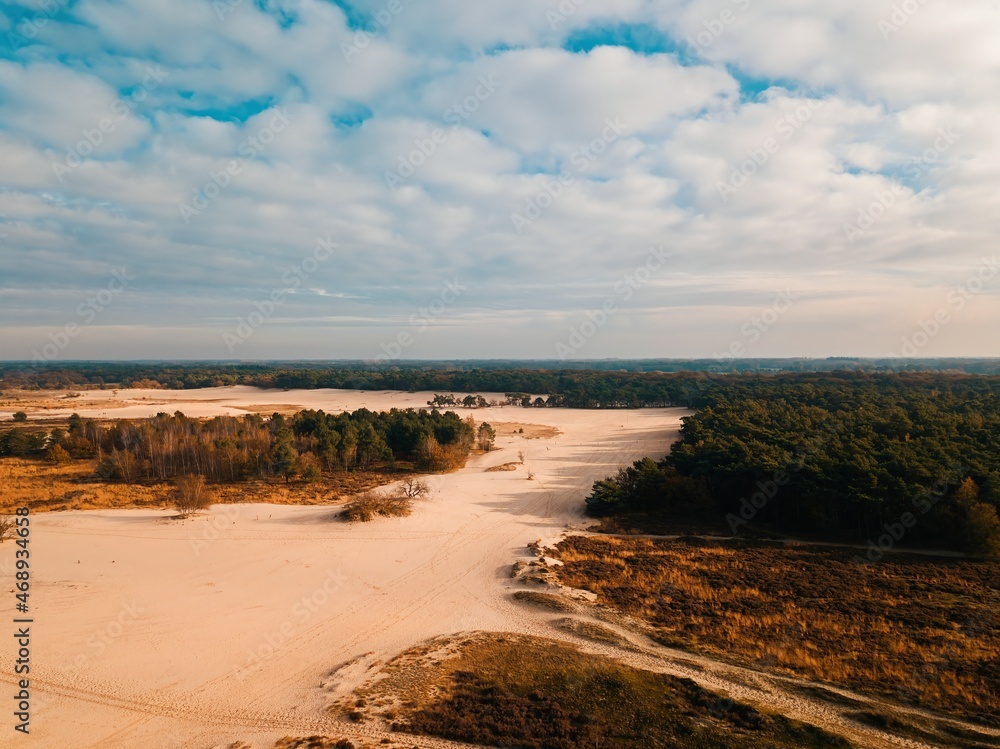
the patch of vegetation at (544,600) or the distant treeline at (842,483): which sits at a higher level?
the distant treeline at (842,483)

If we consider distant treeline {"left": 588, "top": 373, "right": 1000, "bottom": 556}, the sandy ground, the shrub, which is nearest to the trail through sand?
the sandy ground

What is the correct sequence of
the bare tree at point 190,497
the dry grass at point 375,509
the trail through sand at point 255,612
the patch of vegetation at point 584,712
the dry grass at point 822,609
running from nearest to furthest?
the patch of vegetation at point 584,712 → the trail through sand at point 255,612 → the dry grass at point 822,609 → the dry grass at point 375,509 → the bare tree at point 190,497

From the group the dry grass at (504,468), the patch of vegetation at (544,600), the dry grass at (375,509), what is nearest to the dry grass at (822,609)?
the patch of vegetation at (544,600)

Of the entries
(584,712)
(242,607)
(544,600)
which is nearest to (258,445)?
(242,607)

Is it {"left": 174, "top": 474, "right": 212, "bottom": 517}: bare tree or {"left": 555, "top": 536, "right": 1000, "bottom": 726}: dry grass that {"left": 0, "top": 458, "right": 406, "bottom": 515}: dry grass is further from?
{"left": 555, "top": 536, "right": 1000, "bottom": 726}: dry grass

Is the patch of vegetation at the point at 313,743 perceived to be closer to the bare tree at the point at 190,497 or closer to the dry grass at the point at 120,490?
the bare tree at the point at 190,497

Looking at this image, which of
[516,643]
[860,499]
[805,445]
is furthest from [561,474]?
[516,643]
